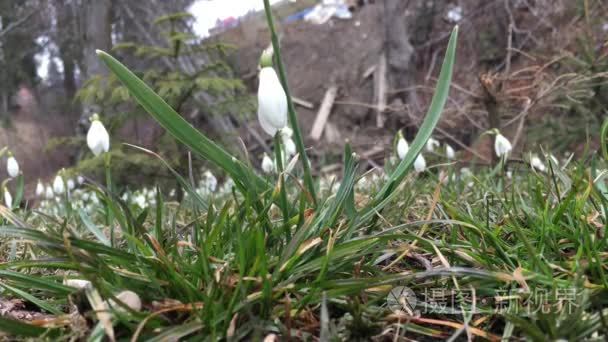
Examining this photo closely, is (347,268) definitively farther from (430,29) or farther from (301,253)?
(430,29)

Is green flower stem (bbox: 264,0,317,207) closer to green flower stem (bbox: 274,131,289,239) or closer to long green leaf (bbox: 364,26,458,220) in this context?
green flower stem (bbox: 274,131,289,239)

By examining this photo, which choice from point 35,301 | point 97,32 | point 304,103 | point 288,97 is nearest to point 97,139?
point 35,301

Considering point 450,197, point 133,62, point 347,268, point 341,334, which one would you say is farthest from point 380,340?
point 133,62

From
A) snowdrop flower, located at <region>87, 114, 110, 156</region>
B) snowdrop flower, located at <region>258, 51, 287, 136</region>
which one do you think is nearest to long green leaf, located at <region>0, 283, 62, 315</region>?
snowdrop flower, located at <region>258, 51, 287, 136</region>

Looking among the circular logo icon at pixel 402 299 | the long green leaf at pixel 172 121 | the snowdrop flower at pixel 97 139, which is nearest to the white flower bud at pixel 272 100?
the long green leaf at pixel 172 121

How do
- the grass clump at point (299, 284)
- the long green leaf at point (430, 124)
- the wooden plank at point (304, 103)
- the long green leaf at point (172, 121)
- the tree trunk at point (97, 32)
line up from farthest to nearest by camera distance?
1. the wooden plank at point (304, 103)
2. the tree trunk at point (97, 32)
3. the long green leaf at point (430, 124)
4. the long green leaf at point (172, 121)
5. the grass clump at point (299, 284)

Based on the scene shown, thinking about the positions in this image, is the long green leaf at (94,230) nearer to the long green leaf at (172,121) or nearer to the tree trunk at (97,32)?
the long green leaf at (172,121)
